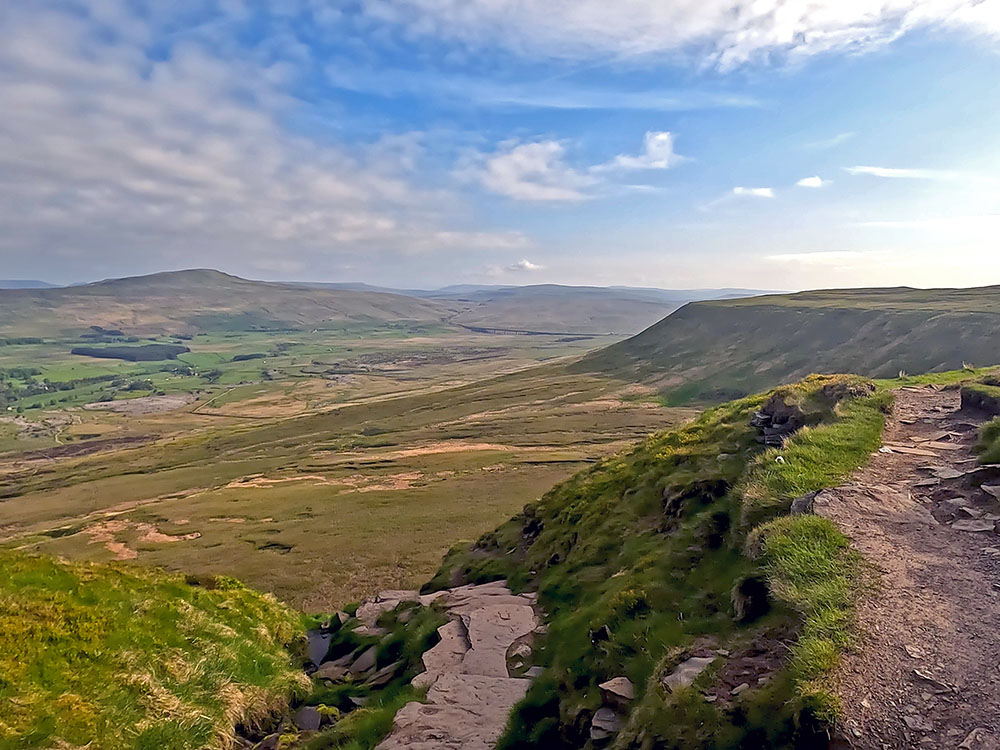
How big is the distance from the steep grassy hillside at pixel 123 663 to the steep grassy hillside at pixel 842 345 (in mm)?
140167

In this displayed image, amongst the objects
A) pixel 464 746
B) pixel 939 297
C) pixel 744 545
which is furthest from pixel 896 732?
pixel 939 297

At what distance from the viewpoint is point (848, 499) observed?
15.1 metres

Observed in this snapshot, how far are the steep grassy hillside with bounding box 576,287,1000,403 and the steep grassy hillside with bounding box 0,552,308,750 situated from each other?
140167 millimetres

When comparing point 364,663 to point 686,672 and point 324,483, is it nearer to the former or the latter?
point 686,672

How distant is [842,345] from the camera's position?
161000mm

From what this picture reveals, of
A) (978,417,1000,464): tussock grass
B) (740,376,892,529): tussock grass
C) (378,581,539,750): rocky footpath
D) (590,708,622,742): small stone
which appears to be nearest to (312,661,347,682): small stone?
(378,581,539,750): rocky footpath

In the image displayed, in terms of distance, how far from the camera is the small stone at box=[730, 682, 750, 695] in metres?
9.85

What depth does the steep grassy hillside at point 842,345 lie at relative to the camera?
135000 mm

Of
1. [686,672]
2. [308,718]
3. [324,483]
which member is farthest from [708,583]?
[324,483]

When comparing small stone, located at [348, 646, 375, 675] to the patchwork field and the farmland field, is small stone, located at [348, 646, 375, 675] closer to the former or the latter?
the farmland field

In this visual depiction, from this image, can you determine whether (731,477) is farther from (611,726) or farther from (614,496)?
(611,726)

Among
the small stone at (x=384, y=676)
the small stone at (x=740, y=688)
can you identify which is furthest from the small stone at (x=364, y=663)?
the small stone at (x=740, y=688)

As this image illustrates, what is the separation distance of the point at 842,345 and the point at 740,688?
17440 cm

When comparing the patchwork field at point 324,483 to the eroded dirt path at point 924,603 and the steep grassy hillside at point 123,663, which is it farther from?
the eroded dirt path at point 924,603
